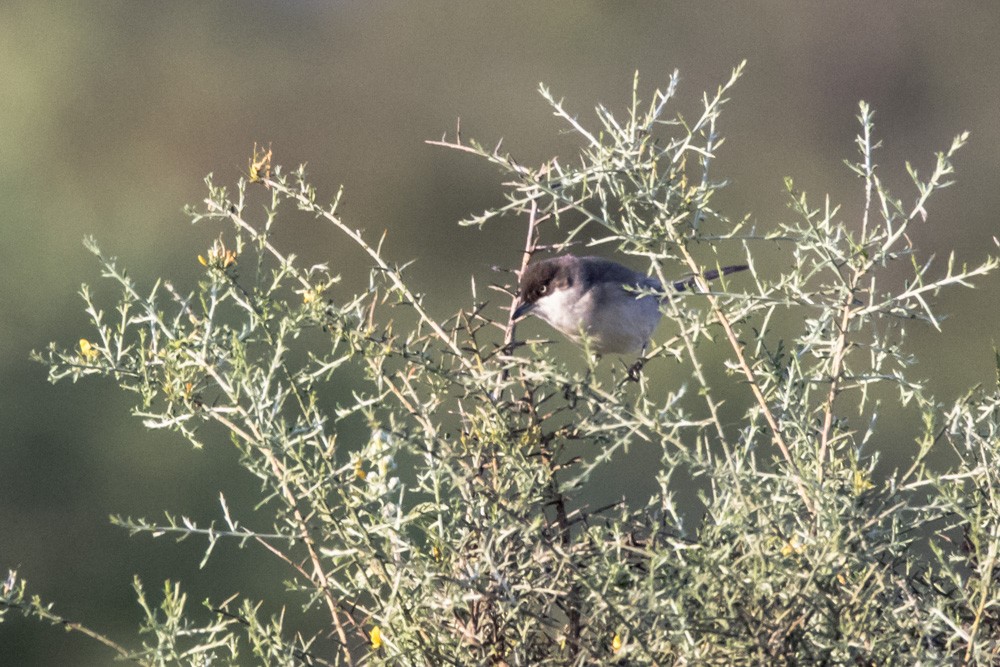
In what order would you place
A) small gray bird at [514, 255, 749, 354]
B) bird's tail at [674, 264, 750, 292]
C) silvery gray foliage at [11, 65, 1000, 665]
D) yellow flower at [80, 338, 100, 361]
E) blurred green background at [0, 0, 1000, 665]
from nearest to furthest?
silvery gray foliage at [11, 65, 1000, 665] < bird's tail at [674, 264, 750, 292] < yellow flower at [80, 338, 100, 361] < small gray bird at [514, 255, 749, 354] < blurred green background at [0, 0, 1000, 665]

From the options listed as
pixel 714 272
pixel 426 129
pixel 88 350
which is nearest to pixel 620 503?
pixel 88 350

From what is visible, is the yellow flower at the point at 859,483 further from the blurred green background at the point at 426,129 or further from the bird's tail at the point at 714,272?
the blurred green background at the point at 426,129

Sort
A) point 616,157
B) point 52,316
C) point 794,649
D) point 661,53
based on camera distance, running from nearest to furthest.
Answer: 1. point 794,649
2. point 616,157
3. point 52,316
4. point 661,53

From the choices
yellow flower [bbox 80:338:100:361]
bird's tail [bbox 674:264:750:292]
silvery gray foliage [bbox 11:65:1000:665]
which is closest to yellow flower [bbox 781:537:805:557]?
silvery gray foliage [bbox 11:65:1000:665]

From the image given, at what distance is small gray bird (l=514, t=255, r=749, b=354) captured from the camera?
3477 mm

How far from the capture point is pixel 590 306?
354 centimetres

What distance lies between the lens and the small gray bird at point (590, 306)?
3.48 m

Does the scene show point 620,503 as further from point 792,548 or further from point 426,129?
point 426,129

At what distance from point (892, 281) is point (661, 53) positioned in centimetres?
273

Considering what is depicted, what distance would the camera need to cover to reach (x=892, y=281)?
9.27 metres

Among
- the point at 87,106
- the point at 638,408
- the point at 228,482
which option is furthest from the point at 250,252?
the point at 638,408

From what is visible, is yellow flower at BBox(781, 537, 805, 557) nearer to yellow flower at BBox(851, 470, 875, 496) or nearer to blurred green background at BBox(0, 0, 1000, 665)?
yellow flower at BBox(851, 470, 875, 496)

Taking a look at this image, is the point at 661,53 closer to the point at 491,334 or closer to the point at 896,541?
the point at 491,334

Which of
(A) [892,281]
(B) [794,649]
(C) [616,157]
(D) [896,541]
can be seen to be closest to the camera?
(B) [794,649]
